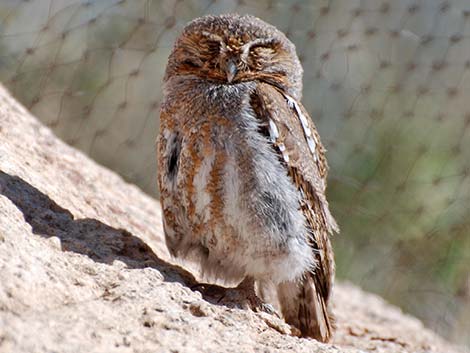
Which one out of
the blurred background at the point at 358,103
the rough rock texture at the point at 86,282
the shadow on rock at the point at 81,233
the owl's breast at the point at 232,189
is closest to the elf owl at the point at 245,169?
the owl's breast at the point at 232,189

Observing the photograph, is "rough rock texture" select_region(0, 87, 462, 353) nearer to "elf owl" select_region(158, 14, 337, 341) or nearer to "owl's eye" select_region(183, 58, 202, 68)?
"elf owl" select_region(158, 14, 337, 341)

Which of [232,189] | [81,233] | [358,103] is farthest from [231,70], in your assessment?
[358,103]

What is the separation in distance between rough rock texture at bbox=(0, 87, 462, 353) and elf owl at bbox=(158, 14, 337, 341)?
0.32m

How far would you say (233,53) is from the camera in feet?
15.3

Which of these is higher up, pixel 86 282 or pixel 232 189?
pixel 232 189

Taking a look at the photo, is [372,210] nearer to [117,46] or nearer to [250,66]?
[117,46]

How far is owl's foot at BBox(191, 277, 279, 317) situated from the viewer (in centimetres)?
445

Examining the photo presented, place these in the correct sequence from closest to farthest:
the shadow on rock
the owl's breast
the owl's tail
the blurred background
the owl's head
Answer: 1. the shadow on rock
2. the owl's breast
3. the owl's head
4. the owl's tail
5. the blurred background

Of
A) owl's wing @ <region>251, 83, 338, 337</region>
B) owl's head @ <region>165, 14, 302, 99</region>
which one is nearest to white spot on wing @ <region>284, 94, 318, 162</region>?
owl's wing @ <region>251, 83, 338, 337</region>

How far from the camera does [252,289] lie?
474 cm

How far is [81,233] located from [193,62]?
1045 millimetres

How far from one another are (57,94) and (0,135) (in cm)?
221

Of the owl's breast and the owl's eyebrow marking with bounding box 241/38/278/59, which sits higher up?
the owl's eyebrow marking with bounding box 241/38/278/59

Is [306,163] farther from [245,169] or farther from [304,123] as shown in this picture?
[245,169]
